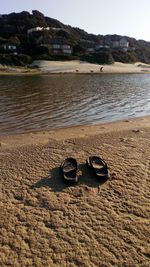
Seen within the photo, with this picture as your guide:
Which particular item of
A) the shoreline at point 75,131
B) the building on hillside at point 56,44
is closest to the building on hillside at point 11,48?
the building on hillside at point 56,44

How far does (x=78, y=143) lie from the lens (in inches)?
513

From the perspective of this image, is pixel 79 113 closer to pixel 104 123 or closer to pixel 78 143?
pixel 104 123

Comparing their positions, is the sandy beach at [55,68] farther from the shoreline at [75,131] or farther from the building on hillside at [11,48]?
the shoreline at [75,131]

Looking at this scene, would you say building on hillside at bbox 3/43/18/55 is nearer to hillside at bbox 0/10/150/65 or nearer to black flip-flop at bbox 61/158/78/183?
hillside at bbox 0/10/150/65

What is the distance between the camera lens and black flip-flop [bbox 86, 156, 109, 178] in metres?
9.16

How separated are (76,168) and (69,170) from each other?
26cm

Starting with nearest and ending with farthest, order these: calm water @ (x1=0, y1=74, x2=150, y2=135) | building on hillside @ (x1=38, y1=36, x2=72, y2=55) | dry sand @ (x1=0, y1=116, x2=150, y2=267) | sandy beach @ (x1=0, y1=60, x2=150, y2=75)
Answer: dry sand @ (x1=0, y1=116, x2=150, y2=267), calm water @ (x1=0, y1=74, x2=150, y2=135), sandy beach @ (x1=0, y1=60, x2=150, y2=75), building on hillside @ (x1=38, y1=36, x2=72, y2=55)

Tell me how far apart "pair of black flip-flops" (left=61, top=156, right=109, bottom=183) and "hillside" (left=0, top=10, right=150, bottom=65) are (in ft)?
243

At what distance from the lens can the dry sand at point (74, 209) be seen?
19.5 ft

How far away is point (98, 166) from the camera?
985cm

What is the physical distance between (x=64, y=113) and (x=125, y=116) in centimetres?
476

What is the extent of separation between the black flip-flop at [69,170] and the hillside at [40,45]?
73.9m

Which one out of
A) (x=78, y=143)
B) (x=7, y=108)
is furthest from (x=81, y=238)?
(x=7, y=108)

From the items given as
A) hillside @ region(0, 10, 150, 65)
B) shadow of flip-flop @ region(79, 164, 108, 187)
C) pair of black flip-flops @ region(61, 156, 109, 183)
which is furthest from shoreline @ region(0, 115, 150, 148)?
hillside @ region(0, 10, 150, 65)
